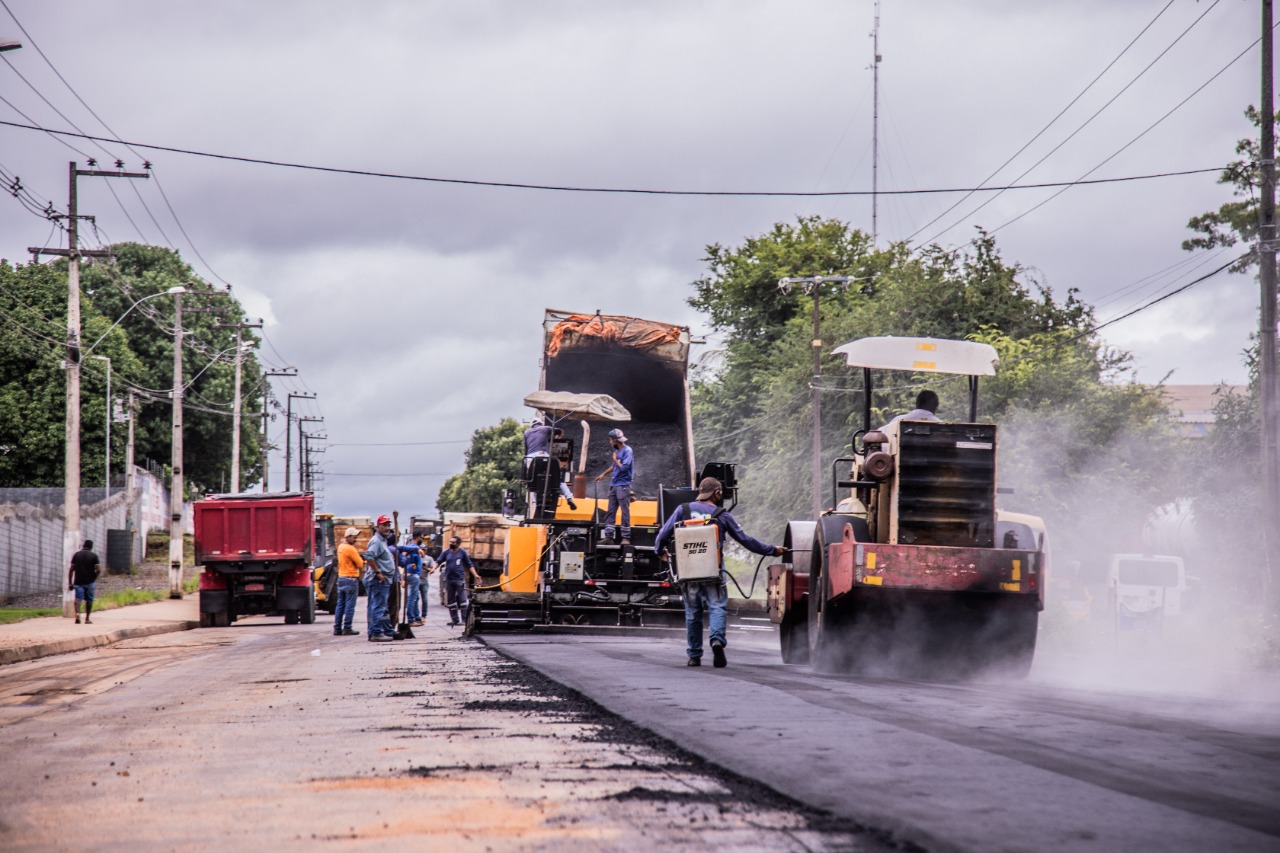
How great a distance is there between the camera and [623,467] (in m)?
19.2

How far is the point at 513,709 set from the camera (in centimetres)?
928

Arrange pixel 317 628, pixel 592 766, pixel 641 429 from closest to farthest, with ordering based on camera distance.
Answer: pixel 592 766
pixel 641 429
pixel 317 628

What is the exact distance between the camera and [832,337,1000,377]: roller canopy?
12.4 meters

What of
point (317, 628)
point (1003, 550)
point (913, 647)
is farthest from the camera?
point (317, 628)

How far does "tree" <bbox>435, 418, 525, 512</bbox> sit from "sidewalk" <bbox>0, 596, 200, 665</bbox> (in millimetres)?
69085

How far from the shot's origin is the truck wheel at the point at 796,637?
14008mm

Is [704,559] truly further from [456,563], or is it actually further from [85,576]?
[85,576]

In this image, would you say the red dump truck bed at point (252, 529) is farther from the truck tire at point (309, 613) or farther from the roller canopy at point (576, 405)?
the roller canopy at point (576, 405)

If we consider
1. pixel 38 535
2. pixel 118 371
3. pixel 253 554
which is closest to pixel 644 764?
pixel 253 554

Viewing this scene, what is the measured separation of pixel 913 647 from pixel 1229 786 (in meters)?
6.27

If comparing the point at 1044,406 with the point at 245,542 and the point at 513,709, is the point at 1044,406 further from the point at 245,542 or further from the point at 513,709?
the point at 513,709

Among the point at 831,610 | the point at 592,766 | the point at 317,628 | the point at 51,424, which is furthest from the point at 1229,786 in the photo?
the point at 51,424

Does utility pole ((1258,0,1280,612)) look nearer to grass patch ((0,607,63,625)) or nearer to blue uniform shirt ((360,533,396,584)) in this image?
blue uniform shirt ((360,533,396,584))

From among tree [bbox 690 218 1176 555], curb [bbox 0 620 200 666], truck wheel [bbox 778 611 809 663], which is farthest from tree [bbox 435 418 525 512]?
truck wheel [bbox 778 611 809 663]
